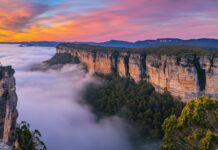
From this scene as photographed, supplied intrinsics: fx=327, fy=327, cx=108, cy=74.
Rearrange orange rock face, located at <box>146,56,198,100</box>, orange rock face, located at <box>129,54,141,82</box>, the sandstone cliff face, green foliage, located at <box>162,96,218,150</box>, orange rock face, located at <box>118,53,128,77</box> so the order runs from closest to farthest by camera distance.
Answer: the sandstone cliff face → green foliage, located at <box>162,96,218,150</box> → orange rock face, located at <box>146,56,198,100</box> → orange rock face, located at <box>129,54,141,82</box> → orange rock face, located at <box>118,53,128,77</box>

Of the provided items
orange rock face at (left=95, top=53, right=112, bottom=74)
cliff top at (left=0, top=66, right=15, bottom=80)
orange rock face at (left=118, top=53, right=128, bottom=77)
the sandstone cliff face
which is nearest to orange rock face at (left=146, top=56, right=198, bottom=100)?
orange rock face at (left=118, top=53, right=128, bottom=77)

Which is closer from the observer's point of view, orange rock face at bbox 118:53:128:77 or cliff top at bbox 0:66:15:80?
cliff top at bbox 0:66:15:80

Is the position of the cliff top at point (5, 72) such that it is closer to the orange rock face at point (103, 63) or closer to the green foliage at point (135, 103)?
the green foliage at point (135, 103)

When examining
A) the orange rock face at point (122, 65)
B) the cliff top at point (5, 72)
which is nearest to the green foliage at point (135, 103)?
the orange rock face at point (122, 65)

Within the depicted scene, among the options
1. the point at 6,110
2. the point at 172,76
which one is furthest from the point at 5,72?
the point at 172,76

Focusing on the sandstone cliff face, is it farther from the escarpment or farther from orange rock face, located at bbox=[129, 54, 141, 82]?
orange rock face, located at bbox=[129, 54, 141, 82]

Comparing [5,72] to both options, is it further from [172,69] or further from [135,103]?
[135,103]

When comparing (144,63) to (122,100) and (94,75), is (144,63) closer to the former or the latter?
(122,100)
